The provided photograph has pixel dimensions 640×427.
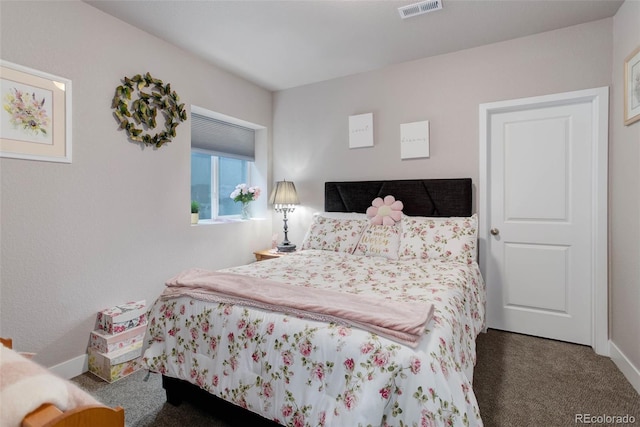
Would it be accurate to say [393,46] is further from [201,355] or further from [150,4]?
[201,355]

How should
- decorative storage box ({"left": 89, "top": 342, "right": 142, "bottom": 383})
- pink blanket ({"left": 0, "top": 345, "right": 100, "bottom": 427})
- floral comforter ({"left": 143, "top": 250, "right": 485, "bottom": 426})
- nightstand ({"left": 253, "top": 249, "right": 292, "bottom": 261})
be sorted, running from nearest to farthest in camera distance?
1. pink blanket ({"left": 0, "top": 345, "right": 100, "bottom": 427})
2. floral comforter ({"left": 143, "top": 250, "right": 485, "bottom": 426})
3. decorative storage box ({"left": 89, "top": 342, "right": 142, "bottom": 383})
4. nightstand ({"left": 253, "top": 249, "right": 292, "bottom": 261})

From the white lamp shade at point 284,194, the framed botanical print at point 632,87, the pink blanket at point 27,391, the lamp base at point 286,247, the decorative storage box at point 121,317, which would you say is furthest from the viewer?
the white lamp shade at point 284,194

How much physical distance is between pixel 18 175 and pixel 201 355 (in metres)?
1.54

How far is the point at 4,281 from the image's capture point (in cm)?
189

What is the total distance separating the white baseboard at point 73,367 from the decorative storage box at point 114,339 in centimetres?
10

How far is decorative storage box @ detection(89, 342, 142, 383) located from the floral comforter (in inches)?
21.5

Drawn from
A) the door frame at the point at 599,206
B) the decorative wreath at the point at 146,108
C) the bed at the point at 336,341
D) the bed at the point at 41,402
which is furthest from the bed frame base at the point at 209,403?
the door frame at the point at 599,206

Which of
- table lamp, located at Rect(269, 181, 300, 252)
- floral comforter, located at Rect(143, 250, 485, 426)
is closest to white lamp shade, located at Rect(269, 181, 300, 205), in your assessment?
table lamp, located at Rect(269, 181, 300, 252)

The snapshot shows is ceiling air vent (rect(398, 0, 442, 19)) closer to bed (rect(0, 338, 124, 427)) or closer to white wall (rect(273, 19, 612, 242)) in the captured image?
white wall (rect(273, 19, 612, 242))

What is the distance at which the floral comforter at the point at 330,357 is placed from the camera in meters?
1.10

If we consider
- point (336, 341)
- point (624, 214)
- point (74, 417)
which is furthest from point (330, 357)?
point (624, 214)

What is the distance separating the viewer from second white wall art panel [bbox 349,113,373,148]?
3324mm

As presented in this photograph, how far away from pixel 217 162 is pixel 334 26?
1884mm

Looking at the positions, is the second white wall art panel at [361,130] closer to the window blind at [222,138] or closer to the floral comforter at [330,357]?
the window blind at [222,138]
